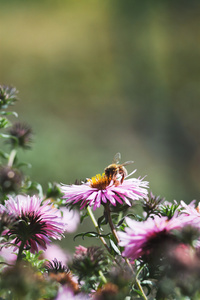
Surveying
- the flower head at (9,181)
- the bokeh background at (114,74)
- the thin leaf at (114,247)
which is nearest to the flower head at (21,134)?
the flower head at (9,181)

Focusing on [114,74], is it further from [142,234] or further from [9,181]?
[142,234]

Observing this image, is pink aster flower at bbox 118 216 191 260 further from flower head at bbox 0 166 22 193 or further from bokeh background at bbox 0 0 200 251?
bokeh background at bbox 0 0 200 251

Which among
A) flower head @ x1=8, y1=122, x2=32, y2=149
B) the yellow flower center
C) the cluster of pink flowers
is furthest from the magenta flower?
flower head @ x1=8, y1=122, x2=32, y2=149

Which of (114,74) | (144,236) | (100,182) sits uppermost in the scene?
(114,74)

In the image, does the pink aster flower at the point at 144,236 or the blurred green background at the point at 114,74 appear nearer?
the pink aster flower at the point at 144,236

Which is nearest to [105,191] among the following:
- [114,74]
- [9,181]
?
[9,181]

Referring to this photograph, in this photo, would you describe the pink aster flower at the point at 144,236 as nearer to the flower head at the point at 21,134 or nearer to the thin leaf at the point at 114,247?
the thin leaf at the point at 114,247
